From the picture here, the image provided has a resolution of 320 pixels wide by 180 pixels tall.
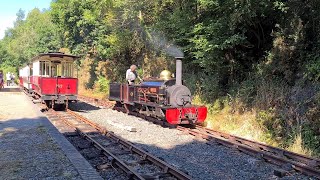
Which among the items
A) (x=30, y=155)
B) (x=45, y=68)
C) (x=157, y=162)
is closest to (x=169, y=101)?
(x=157, y=162)

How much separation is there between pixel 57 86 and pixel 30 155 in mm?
10207

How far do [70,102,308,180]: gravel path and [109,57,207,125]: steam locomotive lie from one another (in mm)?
580

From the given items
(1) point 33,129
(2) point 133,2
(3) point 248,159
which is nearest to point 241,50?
(3) point 248,159

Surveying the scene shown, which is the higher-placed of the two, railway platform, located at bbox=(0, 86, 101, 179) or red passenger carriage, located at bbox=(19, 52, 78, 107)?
red passenger carriage, located at bbox=(19, 52, 78, 107)

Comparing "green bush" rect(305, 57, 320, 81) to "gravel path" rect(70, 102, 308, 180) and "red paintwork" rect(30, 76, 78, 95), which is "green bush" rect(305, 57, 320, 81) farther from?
"red paintwork" rect(30, 76, 78, 95)

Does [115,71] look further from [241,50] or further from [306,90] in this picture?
[306,90]

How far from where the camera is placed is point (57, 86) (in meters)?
17.3

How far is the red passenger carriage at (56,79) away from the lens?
56.2 feet

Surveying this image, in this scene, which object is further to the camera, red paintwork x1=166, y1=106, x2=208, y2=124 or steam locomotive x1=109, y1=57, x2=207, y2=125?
steam locomotive x1=109, y1=57, x2=207, y2=125

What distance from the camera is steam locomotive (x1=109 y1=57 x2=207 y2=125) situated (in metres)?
11.8

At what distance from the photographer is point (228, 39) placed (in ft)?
39.5

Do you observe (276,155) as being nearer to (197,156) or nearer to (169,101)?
(197,156)

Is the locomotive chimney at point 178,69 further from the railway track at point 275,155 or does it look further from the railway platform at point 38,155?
the railway platform at point 38,155

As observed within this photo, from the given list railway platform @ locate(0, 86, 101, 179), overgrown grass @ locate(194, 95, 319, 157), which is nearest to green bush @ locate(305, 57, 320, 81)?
overgrown grass @ locate(194, 95, 319, 157)
